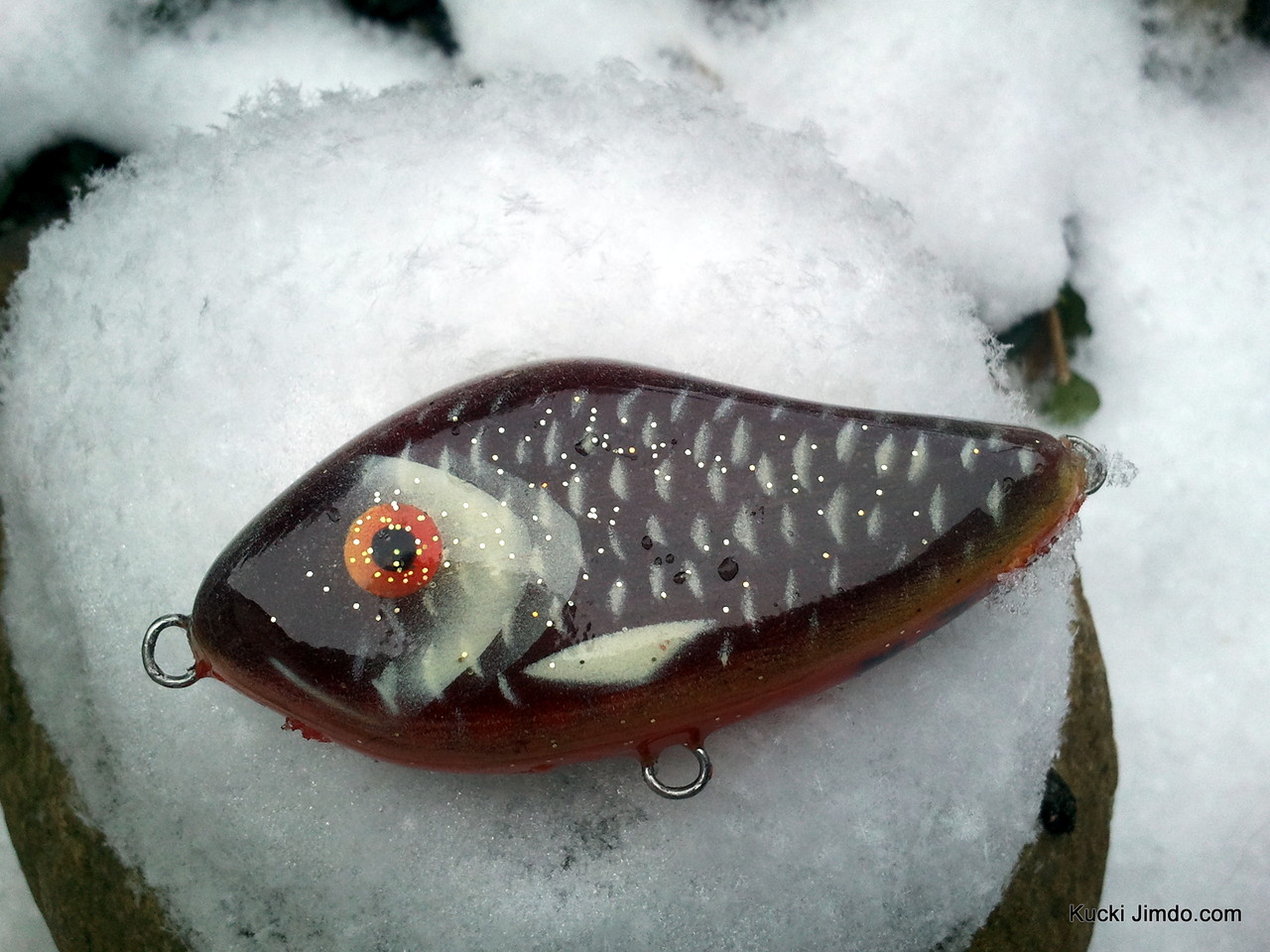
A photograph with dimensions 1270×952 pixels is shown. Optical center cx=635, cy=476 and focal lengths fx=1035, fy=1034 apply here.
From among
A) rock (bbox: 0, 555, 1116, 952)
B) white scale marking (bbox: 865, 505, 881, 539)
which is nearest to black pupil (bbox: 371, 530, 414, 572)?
white scale marking (bbox: 865, 505, 881, 539)

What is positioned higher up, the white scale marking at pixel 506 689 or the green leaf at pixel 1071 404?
the green leaf at pixel 1071 404

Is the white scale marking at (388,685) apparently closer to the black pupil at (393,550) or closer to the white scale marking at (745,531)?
the black pupil at (393,550)

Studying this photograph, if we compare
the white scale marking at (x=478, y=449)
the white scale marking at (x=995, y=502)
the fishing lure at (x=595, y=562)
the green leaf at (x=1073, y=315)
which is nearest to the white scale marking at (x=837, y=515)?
the fishing lure at (x=595, y=562)

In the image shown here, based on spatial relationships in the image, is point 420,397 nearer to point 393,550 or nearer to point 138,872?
point 393,550

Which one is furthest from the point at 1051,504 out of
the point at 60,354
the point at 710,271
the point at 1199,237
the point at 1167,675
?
the point at 60,354

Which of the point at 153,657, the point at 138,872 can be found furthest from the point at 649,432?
the point at 138,872

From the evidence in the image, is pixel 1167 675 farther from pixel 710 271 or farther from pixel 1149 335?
pixel 710 271
